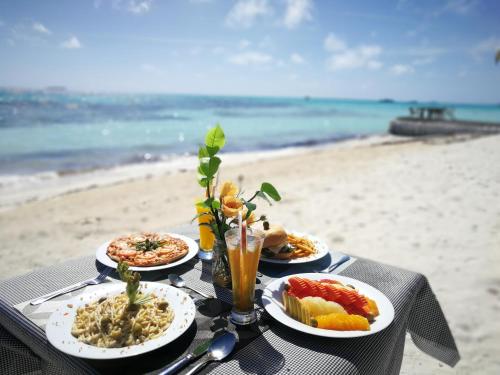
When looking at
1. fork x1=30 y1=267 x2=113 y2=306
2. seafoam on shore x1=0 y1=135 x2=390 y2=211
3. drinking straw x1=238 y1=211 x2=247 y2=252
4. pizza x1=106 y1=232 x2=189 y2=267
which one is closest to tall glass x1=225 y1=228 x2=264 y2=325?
drinking straw x1=238 y1=211 x2=247 y2=252

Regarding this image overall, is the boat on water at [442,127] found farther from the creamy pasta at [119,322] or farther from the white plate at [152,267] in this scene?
the creamy pasta at [119,322]

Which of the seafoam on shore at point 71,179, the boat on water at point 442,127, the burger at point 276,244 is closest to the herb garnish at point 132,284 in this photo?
the burger at point 276,244

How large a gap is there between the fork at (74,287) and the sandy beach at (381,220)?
2055 mm

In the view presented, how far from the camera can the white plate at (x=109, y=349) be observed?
3.24 feet

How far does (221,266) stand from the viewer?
1.46 meters

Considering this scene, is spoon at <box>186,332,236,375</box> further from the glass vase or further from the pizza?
the pizza

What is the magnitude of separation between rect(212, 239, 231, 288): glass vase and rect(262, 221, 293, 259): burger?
0.28 meters

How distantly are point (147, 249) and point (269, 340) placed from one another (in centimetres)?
85

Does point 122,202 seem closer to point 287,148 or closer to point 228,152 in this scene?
point 228,152

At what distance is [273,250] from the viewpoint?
1.72 meters

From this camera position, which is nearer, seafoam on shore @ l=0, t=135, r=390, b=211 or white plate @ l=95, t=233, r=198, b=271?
white plate @ l=95, t=233, r=198, b=271

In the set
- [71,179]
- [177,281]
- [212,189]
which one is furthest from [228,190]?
[71,179]

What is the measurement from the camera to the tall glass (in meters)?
1.20

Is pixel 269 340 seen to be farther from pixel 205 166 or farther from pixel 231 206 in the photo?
pixel 205 166
